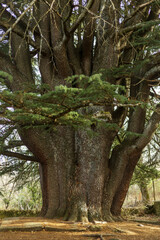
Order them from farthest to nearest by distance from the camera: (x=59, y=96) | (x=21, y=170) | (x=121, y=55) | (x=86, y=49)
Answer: (x=21, y=170)
(x=121, y=55)
(x=86, y=49)
(x=59, y=96)

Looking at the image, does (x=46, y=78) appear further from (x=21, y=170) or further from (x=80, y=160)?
(x=21, y=170)

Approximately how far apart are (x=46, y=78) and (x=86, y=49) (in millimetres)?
1321

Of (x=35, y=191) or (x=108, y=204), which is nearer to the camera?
(x=108, y=204)

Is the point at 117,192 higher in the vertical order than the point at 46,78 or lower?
lower

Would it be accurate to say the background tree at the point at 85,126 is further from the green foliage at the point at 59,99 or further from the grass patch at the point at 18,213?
the grass patch at the point at 18,213

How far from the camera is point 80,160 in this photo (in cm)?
576

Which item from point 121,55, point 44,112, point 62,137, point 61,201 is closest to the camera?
point 44,112

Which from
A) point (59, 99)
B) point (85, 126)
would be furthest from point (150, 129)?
point (59, 99)

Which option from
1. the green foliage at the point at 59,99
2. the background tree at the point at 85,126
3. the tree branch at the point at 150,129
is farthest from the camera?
the tree branch at the point at 150,129

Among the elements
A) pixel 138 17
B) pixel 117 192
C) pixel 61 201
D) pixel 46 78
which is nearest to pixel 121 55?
pixel 138 17

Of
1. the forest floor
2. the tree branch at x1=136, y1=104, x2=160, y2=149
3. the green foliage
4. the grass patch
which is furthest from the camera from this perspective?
the grass patch

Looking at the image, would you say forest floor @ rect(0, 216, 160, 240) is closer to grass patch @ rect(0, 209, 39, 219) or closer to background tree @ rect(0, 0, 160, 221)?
background tree @ rect(0, 0, 160, 221)

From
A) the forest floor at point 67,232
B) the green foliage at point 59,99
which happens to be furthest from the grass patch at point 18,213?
the green foliage at point 59,99

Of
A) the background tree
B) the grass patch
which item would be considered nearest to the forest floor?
the background tree
